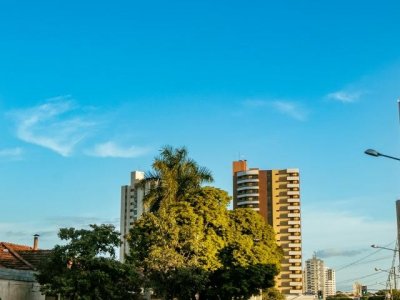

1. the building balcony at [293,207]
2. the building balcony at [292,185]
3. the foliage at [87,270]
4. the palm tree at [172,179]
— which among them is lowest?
the foliage at [87,270]

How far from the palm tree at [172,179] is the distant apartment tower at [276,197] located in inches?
5023

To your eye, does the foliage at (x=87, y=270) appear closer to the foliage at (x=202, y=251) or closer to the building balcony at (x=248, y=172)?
the foliage at (x=202, y=251)

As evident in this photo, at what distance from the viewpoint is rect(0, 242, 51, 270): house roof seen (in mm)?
38938

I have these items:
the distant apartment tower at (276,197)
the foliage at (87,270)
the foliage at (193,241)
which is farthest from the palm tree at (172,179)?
the distant apartment tower at (276,197)

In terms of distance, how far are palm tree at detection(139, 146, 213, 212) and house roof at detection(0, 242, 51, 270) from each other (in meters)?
12.5

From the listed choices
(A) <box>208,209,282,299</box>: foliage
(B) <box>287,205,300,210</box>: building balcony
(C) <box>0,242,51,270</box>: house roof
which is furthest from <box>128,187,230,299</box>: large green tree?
(B) <box>287,205,300,210</box>: building balcony

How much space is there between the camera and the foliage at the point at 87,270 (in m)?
31.4

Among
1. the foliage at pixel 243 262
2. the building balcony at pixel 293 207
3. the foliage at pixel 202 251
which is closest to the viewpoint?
the foliage at pixel 202 251

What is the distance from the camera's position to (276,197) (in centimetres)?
18525

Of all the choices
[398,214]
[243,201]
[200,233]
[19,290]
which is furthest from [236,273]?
[243,201]

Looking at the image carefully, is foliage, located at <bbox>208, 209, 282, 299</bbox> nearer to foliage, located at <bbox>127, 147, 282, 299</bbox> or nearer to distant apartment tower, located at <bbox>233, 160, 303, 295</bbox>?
foliage, located at <bbox>127, 147, 282, 299</bbox>

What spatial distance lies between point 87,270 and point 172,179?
20918 mm

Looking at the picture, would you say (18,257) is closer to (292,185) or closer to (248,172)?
(248,172)

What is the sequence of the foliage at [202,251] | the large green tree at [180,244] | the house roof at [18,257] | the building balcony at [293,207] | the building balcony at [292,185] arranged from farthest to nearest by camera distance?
the building balcony at [292,185]
the building balcony at [293,207]
the foliage at [202,251]
the large green tree at [180,244]
the house roof at [18,257]
